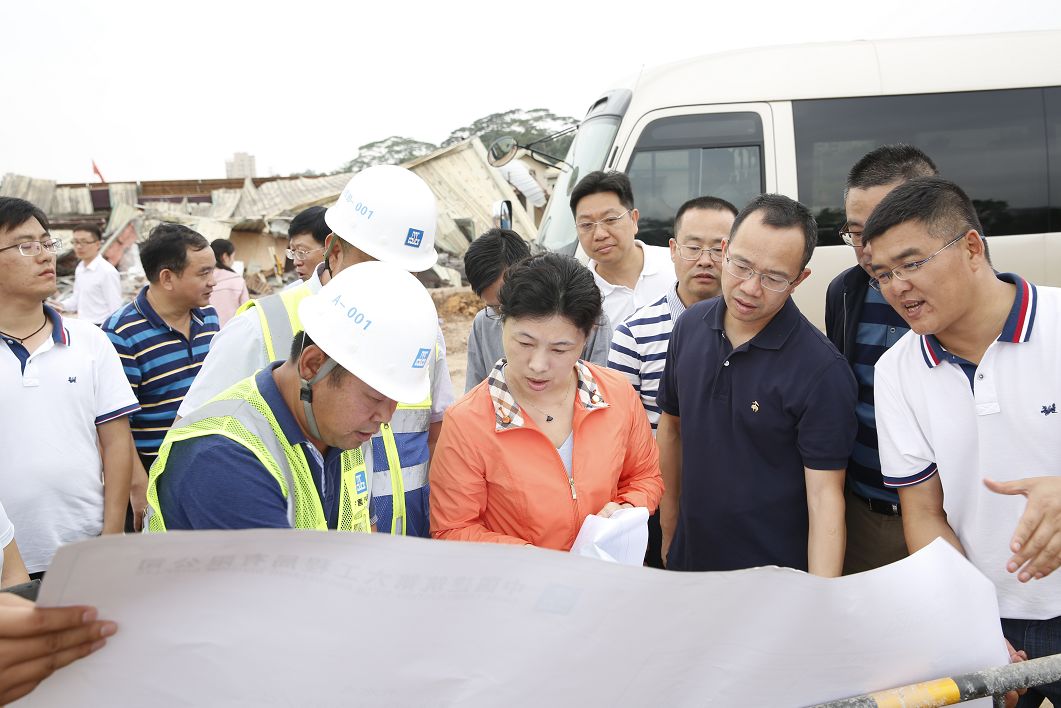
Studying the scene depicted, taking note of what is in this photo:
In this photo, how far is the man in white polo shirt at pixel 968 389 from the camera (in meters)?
1.90

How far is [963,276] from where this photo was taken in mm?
1976

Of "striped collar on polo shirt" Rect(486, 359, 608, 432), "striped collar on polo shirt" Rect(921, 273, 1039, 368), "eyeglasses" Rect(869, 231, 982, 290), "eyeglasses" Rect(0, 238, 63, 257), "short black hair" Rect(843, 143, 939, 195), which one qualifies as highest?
Answer: "short black hair" Rect(843, 143, 939, 195)

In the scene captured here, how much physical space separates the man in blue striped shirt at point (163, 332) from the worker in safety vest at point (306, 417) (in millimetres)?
2125

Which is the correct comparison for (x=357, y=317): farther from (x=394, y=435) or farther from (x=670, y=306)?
(x=670, y=306)

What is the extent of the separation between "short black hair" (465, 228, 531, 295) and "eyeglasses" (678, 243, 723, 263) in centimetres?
71

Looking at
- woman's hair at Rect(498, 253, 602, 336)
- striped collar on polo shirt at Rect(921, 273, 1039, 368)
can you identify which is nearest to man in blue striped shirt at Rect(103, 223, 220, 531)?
woman's hair at Rect(498, 253, 602, 336)

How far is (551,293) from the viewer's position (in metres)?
2.24

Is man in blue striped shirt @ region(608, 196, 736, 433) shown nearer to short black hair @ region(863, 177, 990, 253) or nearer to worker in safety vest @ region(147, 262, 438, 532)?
short black hair @ region(863, 177, 990, 253)

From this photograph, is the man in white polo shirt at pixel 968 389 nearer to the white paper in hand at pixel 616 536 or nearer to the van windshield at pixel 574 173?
the white paper in hand at pixel 616 536

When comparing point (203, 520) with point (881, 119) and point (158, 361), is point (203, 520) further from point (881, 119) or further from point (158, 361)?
point (881, 119)

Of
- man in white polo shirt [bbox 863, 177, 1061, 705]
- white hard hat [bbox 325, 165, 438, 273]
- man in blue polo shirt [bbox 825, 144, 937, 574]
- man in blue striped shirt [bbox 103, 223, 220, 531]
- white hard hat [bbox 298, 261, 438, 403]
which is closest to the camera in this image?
white hard hat [bbox 298, 261, 438, 403]

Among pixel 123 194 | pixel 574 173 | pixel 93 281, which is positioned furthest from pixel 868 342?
pixel 123 194

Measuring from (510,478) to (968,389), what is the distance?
3.98 feet

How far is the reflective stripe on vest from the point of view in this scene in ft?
7.06
